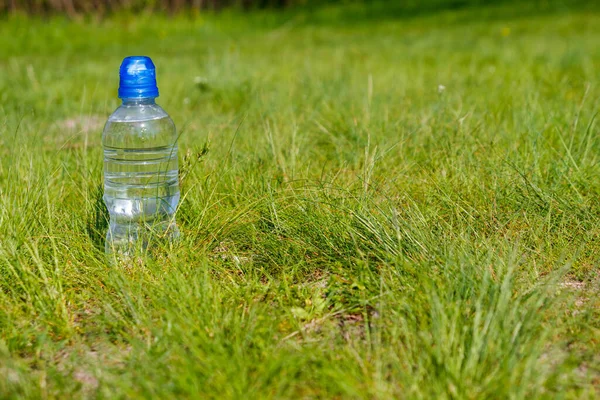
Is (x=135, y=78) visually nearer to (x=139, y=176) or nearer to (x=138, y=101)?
(x=138, y=101)

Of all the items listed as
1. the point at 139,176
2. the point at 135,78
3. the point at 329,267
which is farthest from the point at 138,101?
the point at 329,267

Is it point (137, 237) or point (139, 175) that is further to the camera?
point (139, 175)

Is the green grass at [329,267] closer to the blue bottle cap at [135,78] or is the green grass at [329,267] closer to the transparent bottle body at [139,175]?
the transparent bottle body at [139,175]

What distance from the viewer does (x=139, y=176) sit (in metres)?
2.69

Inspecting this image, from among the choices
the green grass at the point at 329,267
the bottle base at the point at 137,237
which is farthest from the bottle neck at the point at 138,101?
the bottle base at the point at 137,237

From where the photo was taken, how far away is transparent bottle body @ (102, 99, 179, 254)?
2.39 meters

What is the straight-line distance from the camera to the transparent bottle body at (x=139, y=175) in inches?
94.0

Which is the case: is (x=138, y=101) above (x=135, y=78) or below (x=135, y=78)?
below

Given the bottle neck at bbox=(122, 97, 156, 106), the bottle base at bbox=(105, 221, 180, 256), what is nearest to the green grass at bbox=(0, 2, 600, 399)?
the bottle base at bbox=(105, 221, 180, 256)

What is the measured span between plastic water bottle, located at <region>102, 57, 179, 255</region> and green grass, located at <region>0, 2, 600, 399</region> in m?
0.09

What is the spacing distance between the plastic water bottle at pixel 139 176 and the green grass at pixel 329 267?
88mm

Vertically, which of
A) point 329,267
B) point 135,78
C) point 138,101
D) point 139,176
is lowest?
point 329,267

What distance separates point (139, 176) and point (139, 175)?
0.5 inches

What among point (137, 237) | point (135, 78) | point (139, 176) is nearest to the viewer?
point (135, 78)
